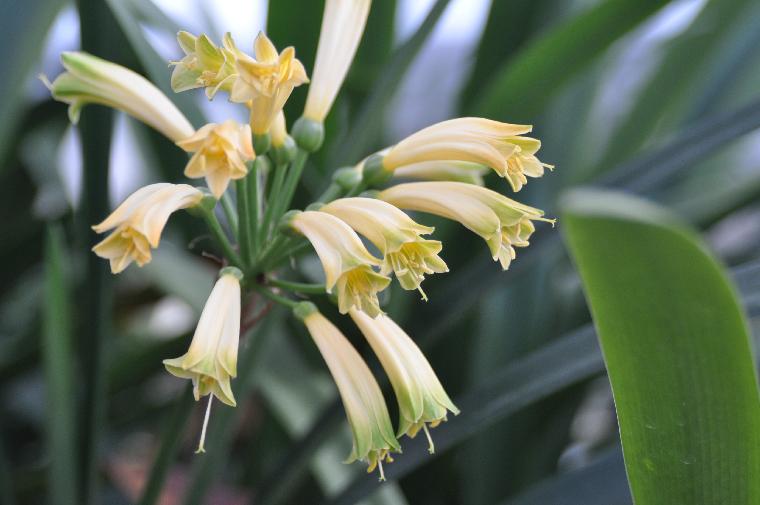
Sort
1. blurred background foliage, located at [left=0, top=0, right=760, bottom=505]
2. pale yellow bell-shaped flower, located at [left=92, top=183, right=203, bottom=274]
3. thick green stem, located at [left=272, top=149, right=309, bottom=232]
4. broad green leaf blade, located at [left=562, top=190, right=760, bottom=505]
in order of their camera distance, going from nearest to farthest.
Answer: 1. broad green leaf blade, located at [left=562, top=190, right=760, bottom=505]
2. pale yellow bell-shaped flower, located at [left=92, top=183, right=203, bottom=274]
3. thick green stem, located at [left=272, top=149, right=309, bottom=232]
4. blurred background foliage, located at [left=0, top=0, right=760, bottom=505]

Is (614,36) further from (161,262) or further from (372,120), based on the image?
(161,262)

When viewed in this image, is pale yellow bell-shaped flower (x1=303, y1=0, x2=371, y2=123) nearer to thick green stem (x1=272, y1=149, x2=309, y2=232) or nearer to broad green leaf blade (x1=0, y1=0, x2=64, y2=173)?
thick green stem (x1=272, y1=149, x2=309, y2=232)

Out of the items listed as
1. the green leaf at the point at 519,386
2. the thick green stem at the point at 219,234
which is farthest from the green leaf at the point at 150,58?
the green leaf at the point at 519,386

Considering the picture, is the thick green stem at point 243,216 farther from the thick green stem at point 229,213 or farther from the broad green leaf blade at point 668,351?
the broad green leaf blade at point 668,351

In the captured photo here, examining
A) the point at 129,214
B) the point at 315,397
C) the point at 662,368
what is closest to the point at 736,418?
the point at 662,368

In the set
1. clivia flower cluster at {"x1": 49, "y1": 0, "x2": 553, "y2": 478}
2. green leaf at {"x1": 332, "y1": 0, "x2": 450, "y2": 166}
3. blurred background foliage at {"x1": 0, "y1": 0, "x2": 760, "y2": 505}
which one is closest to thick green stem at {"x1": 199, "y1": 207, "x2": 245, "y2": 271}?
clivia flower cluster at {"x1": 49, "y1": 0, "x2": 553, "y2": 478}
